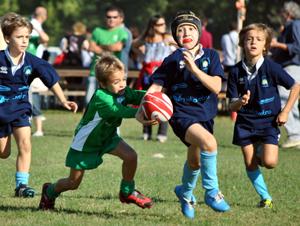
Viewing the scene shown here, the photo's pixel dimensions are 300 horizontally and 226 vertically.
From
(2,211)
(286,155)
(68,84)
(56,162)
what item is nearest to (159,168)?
(56,162)

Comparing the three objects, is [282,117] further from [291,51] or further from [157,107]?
[291,51]

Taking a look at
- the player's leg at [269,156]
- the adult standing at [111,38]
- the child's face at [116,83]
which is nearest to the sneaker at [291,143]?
the adult standing at [111,38]

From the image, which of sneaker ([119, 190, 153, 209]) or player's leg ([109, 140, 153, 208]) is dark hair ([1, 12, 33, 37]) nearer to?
player's leg ([109, 140, 153, 208])

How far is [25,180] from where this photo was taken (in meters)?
8.94

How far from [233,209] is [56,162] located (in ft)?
13.7

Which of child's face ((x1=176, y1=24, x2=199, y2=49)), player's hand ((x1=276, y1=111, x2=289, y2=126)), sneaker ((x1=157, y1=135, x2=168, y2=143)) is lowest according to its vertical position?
sneaker ((x1=157, y1=135, x2=168, y2=143))

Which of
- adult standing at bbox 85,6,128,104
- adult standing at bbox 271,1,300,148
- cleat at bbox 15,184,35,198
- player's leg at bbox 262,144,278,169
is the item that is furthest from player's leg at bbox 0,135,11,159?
adult standing at bbox 85,6,128,104

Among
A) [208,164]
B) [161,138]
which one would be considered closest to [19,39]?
[208,164]

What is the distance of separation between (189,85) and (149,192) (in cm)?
193

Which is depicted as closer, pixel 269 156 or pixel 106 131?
pixel 106 131

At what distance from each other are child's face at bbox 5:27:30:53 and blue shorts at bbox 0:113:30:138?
2.17 feet

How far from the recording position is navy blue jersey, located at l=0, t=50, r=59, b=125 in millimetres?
8688

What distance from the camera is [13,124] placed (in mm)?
8766

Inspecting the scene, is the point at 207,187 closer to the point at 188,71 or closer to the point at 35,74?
the point at 188,71
